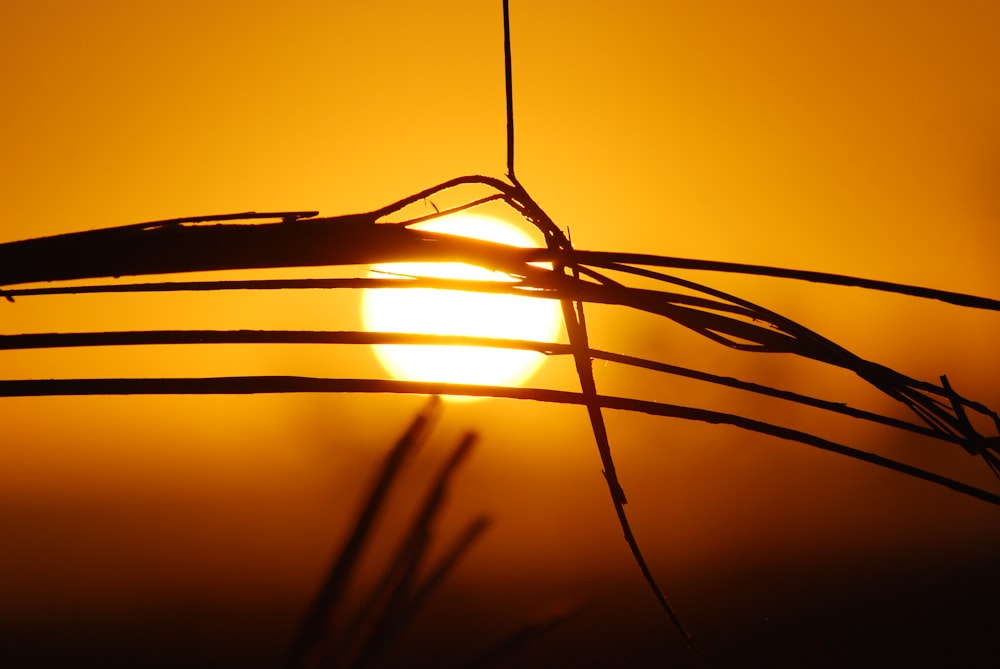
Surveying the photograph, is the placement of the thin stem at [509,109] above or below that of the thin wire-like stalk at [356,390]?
above

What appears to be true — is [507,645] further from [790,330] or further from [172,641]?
[172,641]

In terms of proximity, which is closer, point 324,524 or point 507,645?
point 507,645

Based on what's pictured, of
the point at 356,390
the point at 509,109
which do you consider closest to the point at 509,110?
the point at 509,109

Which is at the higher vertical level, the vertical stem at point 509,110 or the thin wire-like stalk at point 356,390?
the vertical stem at point 509,110

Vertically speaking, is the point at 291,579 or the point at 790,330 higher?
the point at 790,330

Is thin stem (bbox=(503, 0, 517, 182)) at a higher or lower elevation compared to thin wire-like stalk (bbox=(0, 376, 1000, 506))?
higher

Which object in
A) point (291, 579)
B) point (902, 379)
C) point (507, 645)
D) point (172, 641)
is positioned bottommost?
point (172, 641)

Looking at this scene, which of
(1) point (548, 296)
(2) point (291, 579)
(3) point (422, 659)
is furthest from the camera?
(2) point (291, 579)

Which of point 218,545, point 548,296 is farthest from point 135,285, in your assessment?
point 218,545

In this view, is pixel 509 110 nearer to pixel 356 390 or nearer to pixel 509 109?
pixel 509 109

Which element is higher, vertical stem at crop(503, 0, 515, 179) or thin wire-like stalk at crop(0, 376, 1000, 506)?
vertical stem at crop(503, 0, 515, 179)

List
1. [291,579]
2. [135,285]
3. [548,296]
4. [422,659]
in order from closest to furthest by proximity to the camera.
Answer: [548,296] < [135,285] < [422,659] < [291,579]
